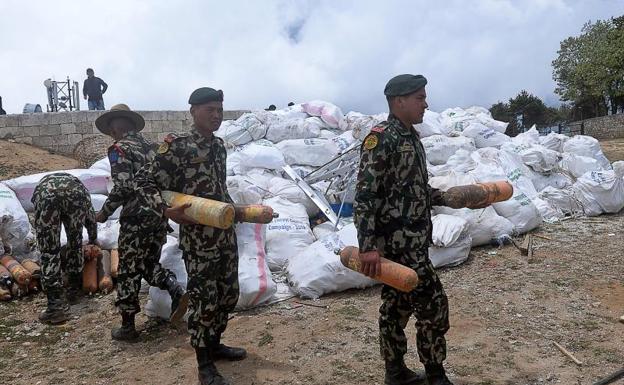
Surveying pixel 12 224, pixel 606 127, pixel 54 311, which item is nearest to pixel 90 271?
pixel 54 311

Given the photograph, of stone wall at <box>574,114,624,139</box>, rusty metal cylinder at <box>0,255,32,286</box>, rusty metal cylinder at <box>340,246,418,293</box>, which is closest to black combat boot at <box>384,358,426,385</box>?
rusty metal cylinder at <box>340,246,418,293</box>

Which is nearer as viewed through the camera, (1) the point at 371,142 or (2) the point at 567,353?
(1) the point at 371,142

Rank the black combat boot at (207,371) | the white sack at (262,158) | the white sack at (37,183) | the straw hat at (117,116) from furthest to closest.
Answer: the white sack at (262,158), the white sack at (37,183), the straw hat at (117,116), the black combat boot at (207,371)

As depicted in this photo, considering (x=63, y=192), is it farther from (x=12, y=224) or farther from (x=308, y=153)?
(x=308, y=153)

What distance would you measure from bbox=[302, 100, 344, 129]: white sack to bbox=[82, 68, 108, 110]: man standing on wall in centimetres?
563

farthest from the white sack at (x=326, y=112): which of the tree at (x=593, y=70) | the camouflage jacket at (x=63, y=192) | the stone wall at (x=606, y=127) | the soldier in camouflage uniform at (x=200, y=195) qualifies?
the tree at (x=593, y=70)

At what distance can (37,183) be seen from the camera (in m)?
5.57

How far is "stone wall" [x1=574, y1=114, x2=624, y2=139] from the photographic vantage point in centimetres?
2166

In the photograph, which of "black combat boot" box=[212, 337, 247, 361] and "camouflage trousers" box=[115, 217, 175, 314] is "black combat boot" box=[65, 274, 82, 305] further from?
"black combat boot" box=[212, 337, 247, 361]

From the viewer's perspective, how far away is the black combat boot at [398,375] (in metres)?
2.44

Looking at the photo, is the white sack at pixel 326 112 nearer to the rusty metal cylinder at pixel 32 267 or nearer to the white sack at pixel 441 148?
the white sack at pixel 441 148

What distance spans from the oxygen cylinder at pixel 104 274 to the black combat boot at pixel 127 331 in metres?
1.01

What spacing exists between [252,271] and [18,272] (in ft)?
6.77

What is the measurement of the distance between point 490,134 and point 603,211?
2.19 m
